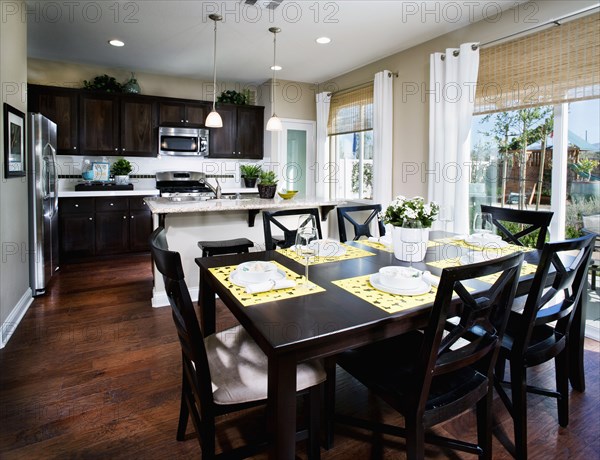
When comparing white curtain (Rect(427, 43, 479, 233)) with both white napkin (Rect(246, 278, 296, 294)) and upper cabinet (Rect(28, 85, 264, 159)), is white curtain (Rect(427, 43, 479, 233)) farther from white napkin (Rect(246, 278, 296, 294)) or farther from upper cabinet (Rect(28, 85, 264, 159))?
upper cabinet (Rect(28, 85, 264, 159))

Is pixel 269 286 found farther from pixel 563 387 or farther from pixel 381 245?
pixel 563 387

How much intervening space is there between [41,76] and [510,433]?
6200 millimetres

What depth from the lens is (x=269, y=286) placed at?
159 cm

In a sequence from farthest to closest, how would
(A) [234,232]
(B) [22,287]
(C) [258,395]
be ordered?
(A) [234,232] → (B) [22,287] → (C) [258,395]

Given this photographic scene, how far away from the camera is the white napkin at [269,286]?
156 cm

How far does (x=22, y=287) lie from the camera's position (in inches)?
132

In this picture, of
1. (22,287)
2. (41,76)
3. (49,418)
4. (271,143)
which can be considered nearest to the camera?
(49,418)

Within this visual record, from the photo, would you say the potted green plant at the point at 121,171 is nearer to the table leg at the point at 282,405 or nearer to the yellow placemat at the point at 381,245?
the yellow placemat at the point at 381,245

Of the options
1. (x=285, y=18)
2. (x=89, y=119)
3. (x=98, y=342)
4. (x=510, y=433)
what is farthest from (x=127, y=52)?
(x=510, y=433)

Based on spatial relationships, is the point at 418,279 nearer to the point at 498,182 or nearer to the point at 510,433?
the point at 510,433

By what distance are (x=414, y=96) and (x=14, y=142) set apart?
373 cm

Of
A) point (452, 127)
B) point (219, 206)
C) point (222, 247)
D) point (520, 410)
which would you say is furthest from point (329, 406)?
point (452, 127)

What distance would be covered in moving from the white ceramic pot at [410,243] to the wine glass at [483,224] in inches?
21.6

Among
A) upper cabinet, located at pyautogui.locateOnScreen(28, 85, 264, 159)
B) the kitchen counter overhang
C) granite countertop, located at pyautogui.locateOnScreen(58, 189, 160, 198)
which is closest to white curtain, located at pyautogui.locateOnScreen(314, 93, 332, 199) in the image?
upper cabinet, located at pyautogui.locateOnScreen(28, 85, 264, 159)
